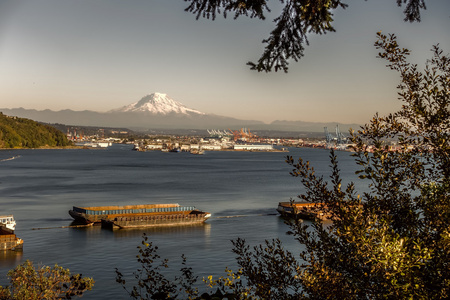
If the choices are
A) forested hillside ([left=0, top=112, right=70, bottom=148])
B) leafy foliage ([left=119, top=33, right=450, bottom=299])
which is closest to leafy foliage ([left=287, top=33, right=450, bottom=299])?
leafy foliage ([left=119, top=33, right=450, bottom=299])

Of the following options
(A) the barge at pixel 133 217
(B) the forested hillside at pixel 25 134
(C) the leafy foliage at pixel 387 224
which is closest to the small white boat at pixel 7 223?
(A) the barge at pixel 133 217

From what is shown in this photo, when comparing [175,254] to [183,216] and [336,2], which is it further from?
[336,2]

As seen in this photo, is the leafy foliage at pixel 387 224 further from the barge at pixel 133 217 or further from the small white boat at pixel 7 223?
the barge at pixel 133 217

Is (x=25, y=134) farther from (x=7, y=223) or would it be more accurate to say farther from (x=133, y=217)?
(x=7, y=223)

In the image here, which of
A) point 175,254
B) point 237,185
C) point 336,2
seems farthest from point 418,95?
point 237,185

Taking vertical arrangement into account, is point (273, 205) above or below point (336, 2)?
below

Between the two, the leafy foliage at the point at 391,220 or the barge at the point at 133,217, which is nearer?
the leafy foliage at the point at 391,220
